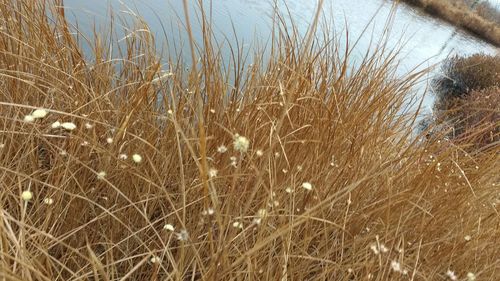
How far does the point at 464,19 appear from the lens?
54.0 ft

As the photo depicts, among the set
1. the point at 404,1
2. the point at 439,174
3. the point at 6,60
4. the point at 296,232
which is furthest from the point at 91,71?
the point at 404,1

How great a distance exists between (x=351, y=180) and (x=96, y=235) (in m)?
0.72

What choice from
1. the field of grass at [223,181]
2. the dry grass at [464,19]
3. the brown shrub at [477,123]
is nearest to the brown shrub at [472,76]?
the brown shrub at [477,123]

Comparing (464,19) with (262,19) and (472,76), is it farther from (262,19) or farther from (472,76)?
(262,19)

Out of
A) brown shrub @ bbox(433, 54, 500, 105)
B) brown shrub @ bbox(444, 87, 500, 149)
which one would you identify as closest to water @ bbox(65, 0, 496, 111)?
brown shrub @ bbox(444, 87, 500, 149)

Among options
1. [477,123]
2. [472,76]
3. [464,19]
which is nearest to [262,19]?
[477,123]

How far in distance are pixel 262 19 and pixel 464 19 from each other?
13.7 meters

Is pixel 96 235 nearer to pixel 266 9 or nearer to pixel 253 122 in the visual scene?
pixel 253 122

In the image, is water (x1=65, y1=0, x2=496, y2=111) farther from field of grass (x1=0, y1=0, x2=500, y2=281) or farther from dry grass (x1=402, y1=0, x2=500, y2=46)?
dry grass (x1=402, y1=0, x2=500, y2=46)

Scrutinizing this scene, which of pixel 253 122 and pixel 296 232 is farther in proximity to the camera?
pixel 253 122

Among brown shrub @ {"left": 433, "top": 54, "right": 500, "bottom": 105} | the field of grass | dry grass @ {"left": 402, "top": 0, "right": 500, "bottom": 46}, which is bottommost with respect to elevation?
dry grass @ {"left": 402, "top": 0, "right": 500, "bottom": 46}

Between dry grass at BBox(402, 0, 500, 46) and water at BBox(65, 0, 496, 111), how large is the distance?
7.11ft

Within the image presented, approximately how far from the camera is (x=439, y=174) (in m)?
1.58

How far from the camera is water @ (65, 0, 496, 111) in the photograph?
2.88 meters
